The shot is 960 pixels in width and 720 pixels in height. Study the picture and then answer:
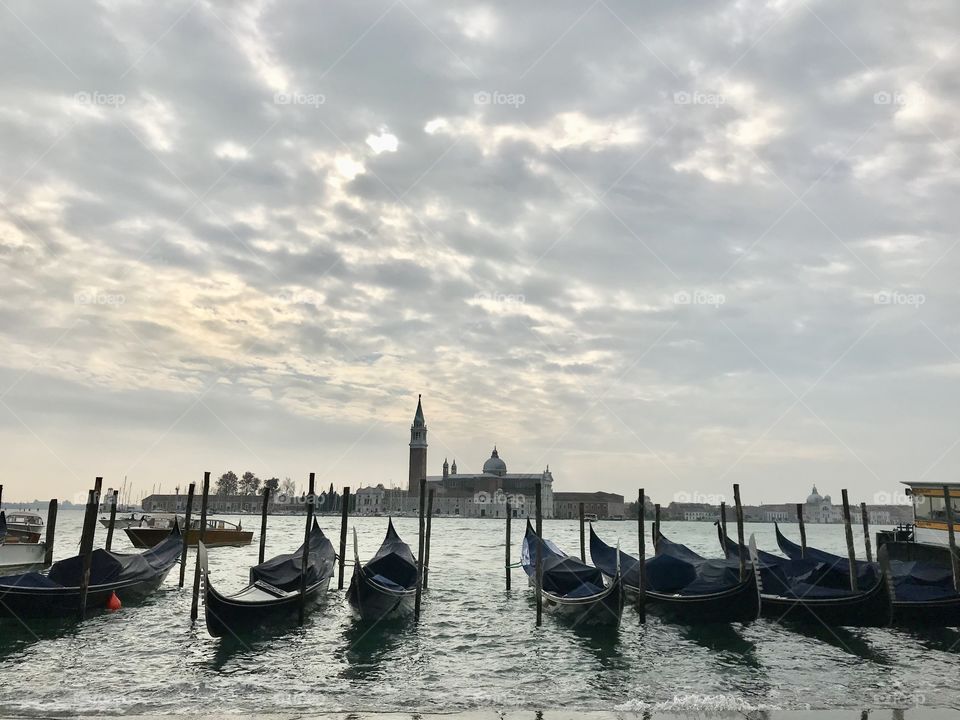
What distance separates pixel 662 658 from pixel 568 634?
2.72 meters

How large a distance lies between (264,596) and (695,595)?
393 inches

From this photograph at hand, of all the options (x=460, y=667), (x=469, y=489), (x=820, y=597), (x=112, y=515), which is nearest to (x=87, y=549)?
(x=112, y=515)

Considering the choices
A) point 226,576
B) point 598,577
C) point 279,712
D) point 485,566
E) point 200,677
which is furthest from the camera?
point 485,566

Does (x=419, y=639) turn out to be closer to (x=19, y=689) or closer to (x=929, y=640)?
(x=19, y=689)

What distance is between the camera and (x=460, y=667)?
12352 mm

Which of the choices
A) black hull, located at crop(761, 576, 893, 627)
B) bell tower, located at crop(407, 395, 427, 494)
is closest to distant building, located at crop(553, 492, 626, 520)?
bell tower, located at crop(407, 395, 427, 494)

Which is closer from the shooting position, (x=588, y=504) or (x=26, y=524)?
(x=26, y=524)

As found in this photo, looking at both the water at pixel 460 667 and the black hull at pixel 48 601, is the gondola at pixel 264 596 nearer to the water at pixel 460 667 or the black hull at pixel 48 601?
the water at pixel 460 667

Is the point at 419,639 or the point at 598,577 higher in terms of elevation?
the point at 598,577

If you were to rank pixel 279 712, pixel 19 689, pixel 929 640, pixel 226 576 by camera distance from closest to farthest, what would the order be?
pixel 279 712 → pixel 19 689 → pixel 929 640 → pixel 226 576

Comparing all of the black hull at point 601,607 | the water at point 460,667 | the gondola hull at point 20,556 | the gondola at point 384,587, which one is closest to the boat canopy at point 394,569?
the gondola at point 384,587

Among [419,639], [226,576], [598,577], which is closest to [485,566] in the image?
[226,576]

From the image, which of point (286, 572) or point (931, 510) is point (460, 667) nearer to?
point (286, 572)

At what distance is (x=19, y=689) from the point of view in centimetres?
1038
